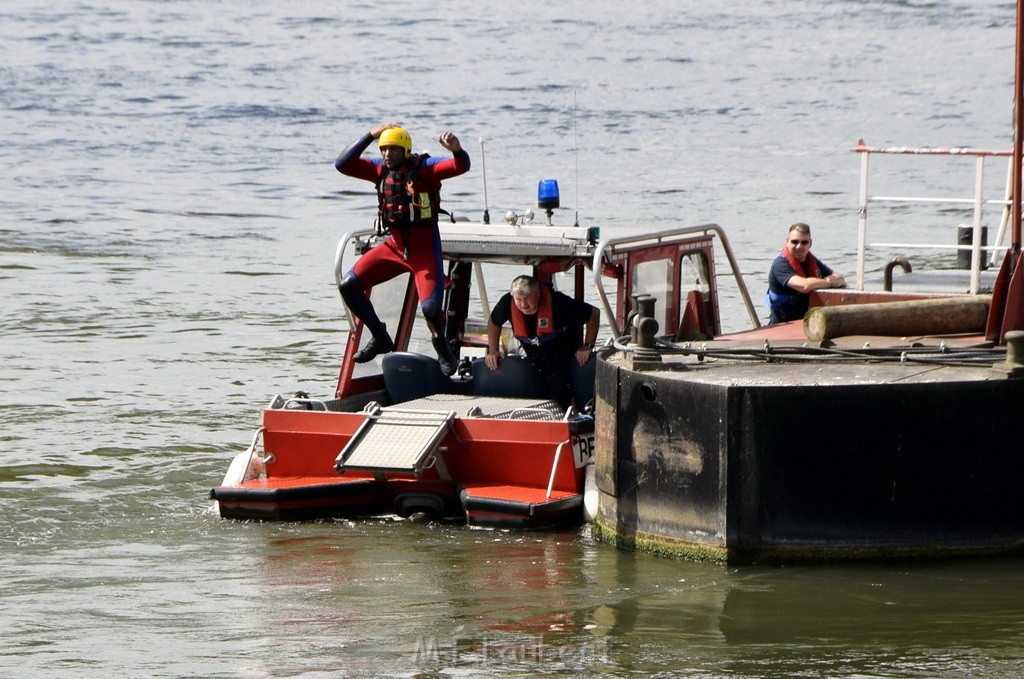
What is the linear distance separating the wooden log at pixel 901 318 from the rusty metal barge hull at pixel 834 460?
0.71 meters

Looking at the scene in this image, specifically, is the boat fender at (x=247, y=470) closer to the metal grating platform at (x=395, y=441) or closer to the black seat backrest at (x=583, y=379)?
the metal grating platform at (x=395, y=441)

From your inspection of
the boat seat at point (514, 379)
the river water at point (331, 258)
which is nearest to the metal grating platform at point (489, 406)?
the boat seat at point (514, 379)

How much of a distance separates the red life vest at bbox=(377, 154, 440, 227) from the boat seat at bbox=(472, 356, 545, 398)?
1035 millimetres

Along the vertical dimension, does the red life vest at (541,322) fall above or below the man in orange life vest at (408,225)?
below

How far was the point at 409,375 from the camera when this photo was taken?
11.6m

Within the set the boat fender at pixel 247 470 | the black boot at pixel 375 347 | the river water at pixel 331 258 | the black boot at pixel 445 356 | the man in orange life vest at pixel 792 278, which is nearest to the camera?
the river water at pixel 331 258

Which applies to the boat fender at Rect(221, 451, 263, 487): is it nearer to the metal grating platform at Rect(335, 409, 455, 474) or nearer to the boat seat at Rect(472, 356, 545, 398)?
the metal grating platform at Rect(335, 409, 455, 474)

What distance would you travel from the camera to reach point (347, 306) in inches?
458

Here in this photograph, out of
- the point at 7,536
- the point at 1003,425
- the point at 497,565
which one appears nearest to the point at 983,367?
the point at 1003,425

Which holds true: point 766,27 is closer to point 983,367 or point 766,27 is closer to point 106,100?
point 106,100

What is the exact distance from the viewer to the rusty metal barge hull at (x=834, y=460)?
29.0 ft

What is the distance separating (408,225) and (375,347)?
909 millimetres

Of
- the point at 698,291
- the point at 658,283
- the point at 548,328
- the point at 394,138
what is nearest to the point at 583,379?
the point at 548,328

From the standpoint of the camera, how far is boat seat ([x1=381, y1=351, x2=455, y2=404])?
11.6 m
